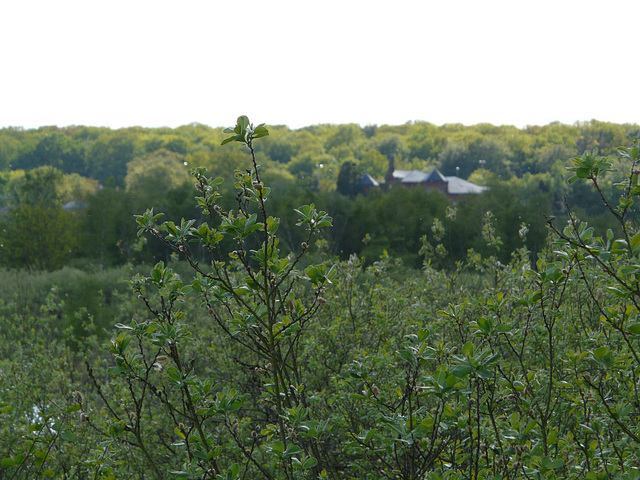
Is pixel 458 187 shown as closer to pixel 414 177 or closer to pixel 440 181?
pixel 440 181

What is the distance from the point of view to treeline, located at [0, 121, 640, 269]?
28.2 m

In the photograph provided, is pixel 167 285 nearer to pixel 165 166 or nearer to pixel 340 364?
pixel 340 364

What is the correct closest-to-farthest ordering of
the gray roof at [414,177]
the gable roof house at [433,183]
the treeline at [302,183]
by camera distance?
the treeline at [302,183] < the gable roof house at [433,183] < the gray roof at [414,177]

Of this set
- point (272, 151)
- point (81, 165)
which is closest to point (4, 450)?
point (272, 151)

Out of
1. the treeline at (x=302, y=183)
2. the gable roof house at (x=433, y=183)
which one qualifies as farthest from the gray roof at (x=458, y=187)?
the treeline at (x=302, y=183)

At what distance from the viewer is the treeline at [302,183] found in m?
28.2

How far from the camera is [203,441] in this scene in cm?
241

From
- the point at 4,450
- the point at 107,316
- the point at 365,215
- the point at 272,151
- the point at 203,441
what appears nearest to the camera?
the point at 203,441

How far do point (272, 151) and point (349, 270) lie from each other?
9755cm

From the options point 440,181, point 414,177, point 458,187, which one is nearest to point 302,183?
point 440,181

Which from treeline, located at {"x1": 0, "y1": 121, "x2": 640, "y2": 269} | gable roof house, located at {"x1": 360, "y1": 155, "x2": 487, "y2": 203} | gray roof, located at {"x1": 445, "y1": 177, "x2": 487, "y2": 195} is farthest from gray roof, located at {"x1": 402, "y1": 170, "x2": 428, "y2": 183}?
treeline, located at {"x1": 0, "y1": 121, "x2": 640, "y2": 269}

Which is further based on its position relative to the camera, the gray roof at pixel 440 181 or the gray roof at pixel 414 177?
the gray roof at pixel 414 177

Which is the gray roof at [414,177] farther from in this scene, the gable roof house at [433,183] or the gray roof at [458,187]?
the gray roof at [458,187]

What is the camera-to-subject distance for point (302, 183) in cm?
5059
